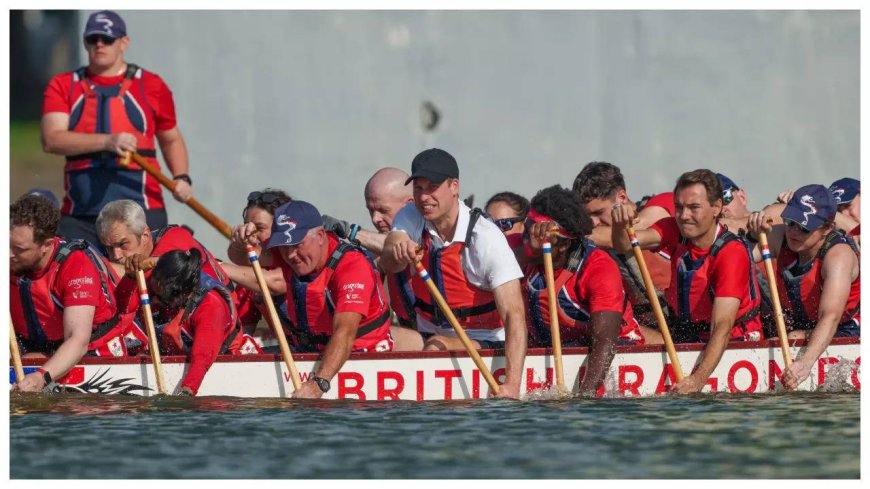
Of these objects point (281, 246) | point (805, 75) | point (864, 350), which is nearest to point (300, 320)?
point (281, 246)

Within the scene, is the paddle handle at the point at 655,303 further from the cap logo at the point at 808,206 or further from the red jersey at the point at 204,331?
the red jersey at the point at 204,331

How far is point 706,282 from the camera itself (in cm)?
1066

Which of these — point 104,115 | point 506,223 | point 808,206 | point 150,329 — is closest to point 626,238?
point 506,223

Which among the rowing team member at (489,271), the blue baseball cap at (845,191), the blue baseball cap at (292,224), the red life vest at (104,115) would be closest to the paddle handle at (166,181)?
the red life vest at (104,115)

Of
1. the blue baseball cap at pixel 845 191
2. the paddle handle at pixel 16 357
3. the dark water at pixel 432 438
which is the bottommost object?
the dark water at pixel 432 438

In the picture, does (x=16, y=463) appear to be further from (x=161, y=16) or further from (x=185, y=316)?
(x=161, y=16)

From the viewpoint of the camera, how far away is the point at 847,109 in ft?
46.9

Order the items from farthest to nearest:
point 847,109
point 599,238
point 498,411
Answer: point 847,109 < point 599,238 < point 498,411

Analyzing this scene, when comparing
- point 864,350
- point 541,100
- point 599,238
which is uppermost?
point 541,100

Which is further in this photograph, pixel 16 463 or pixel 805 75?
pixel 805 75

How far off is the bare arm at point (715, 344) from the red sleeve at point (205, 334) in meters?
2.78

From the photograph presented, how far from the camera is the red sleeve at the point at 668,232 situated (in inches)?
431

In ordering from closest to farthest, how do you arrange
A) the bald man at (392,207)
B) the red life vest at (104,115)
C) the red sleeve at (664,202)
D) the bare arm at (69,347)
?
1. the bare arm at (69,347)
2. the bald man at (392,207)
3. the red sleeve at (664,202)
4. the red life vest at (104,115)

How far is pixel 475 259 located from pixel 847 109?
214 inches
